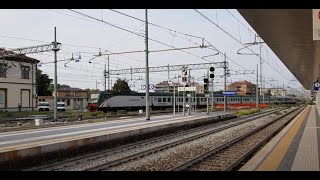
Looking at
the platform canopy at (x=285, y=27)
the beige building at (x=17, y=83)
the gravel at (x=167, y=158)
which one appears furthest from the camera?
the beige building at (x=17, y=83)

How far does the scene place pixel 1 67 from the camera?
179 ft

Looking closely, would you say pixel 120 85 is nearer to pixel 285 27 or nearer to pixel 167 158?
pixel 285 27

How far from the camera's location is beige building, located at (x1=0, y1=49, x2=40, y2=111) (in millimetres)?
54656

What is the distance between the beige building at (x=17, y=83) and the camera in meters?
54.7

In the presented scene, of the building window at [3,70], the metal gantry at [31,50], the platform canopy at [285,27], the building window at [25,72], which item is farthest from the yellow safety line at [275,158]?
the building window at [25,72]

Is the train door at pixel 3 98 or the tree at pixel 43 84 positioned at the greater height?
the tree at pixel 43 84

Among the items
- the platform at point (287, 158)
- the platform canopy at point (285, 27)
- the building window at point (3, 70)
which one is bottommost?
the platform at point (287, 158)

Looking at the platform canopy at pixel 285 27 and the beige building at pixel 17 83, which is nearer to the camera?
the platform canopy at pixel 285 27

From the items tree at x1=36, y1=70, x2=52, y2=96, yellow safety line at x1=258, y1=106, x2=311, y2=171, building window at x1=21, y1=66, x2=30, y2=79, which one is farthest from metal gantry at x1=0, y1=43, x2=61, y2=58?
tree at x1=36, y1=70, x2=52, y2=96

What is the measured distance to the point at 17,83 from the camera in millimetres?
56812

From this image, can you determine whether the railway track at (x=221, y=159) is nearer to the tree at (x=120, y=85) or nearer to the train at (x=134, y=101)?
the train at (x=134, y=101)

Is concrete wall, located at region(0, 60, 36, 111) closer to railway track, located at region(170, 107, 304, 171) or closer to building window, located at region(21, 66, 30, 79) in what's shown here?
building window, located at region(21, 66, 30, 79)

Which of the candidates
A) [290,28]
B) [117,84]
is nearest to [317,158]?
[290,28]
